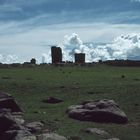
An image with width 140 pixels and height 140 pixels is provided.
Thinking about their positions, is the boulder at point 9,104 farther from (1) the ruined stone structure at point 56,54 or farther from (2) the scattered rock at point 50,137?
(1) the ruined stone structure at point 56,54

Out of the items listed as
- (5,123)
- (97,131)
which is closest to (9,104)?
(5,123)

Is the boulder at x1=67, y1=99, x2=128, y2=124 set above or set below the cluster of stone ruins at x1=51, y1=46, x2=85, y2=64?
below

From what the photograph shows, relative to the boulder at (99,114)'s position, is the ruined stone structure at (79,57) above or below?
above

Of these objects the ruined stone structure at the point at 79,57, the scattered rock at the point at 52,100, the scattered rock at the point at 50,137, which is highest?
the ruined stone structure at the point at 79,57

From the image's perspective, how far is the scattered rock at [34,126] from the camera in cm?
2150

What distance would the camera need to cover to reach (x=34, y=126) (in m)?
21.9

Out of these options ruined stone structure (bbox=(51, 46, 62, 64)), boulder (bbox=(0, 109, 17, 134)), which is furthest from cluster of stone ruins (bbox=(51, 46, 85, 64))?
boulder (bbox=(0, 109, 17, 134))

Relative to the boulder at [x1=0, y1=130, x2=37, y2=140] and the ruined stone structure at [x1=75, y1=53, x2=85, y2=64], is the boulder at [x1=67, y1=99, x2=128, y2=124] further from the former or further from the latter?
the ruined stone structure at [x1=75, y1=53, x2=85, y2=64]

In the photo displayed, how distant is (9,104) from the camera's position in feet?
84.8

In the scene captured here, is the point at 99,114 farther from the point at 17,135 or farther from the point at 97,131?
the point at 17,135

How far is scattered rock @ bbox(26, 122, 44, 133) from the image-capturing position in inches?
846

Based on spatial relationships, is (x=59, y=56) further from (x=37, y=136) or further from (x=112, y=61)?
(x=37, y=136)

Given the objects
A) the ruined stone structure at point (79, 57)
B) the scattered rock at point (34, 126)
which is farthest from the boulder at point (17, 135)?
the ruined stone structure at point (79, 57)

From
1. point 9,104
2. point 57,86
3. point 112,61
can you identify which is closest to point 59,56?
point 112,61
